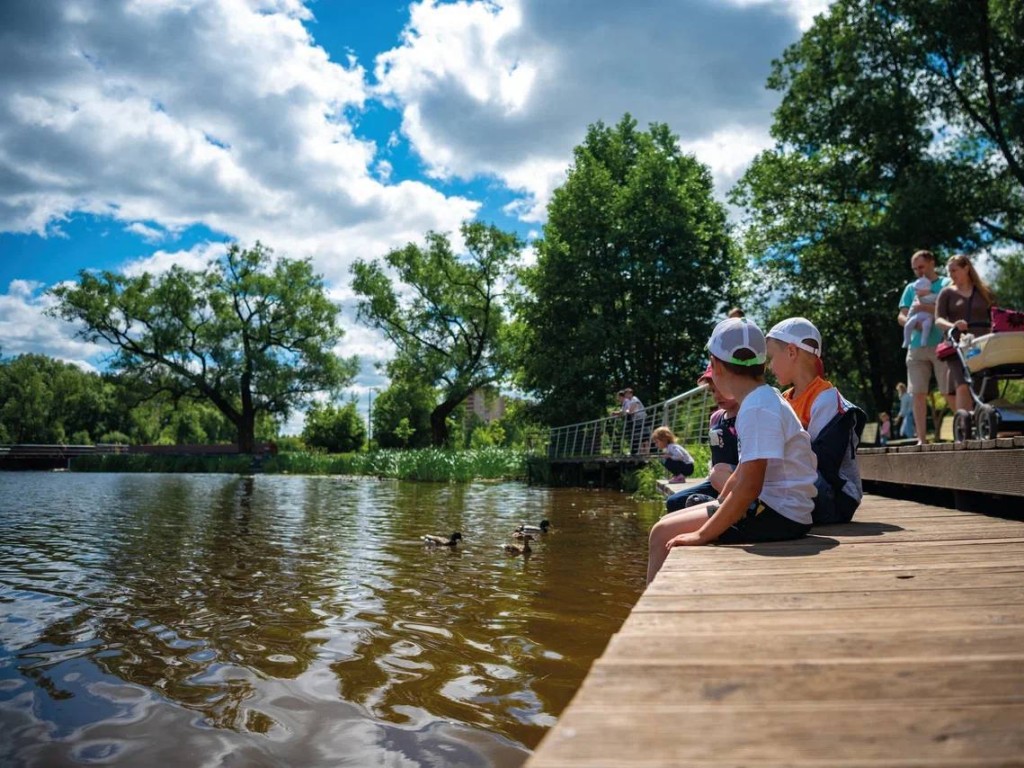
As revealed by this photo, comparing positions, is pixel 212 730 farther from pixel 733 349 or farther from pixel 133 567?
pixel 133 567

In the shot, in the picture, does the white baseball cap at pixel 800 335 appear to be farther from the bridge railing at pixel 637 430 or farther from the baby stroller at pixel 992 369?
the bridge railing at pixel 637 430

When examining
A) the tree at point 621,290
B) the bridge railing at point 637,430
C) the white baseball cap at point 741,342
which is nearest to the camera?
the white baseball cap at point 741,342

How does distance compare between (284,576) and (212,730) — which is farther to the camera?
(284,576)

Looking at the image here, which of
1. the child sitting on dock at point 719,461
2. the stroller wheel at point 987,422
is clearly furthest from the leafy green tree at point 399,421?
the child sitting on dock at point 719,461

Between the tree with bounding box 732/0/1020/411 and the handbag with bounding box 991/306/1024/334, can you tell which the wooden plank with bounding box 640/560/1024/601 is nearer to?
the handbag with bounding box 991/306/1024/334

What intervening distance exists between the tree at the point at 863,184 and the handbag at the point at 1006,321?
16.6 metres

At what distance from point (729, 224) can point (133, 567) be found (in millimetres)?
26852

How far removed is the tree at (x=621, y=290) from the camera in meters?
26.3

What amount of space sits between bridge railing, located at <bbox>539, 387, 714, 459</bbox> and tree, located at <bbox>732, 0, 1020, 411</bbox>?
7915mm

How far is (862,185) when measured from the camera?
954 inches

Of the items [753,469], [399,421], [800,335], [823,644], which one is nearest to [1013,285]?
[800,335]

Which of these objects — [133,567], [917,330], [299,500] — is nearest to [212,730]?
[133,567]

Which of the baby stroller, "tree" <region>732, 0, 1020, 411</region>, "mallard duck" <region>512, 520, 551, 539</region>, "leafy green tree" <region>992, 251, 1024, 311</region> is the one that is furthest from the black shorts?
"leafy green tree" <region>992, 251, 1024, 311</region>

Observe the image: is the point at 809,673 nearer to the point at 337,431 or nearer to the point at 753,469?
the point at 753,469
